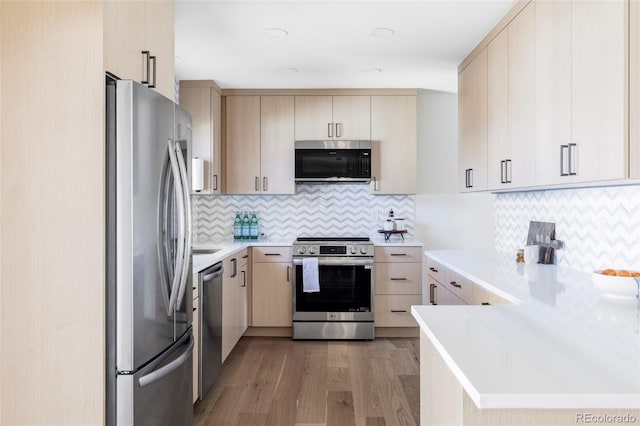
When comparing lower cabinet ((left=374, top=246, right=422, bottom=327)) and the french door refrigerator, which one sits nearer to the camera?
the french door refrigerator

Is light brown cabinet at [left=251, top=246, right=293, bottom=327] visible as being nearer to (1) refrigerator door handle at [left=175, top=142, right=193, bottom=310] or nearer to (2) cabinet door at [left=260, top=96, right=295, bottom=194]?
(2) cabinet door at [left=260, top=96, right=295, bottom=194]

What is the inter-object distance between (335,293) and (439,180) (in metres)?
1.75

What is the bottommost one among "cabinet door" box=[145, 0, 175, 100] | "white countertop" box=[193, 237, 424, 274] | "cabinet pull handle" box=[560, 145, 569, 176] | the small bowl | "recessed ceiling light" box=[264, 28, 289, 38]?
"white countertop" box=[193, 237, 424, 274]

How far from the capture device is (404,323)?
4.20 m

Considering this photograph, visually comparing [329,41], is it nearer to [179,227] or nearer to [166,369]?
[179,227]

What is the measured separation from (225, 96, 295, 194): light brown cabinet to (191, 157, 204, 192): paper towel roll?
471 millimetres

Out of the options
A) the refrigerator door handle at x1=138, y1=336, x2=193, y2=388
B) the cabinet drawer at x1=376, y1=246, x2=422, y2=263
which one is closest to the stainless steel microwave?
the cabinet drawer at x1=376, y1=246, x2=422, y2=263

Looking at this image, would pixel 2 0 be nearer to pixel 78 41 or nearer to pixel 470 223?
pixel 78 41

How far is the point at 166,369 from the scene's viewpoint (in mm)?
1799

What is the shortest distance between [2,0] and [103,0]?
0.37m

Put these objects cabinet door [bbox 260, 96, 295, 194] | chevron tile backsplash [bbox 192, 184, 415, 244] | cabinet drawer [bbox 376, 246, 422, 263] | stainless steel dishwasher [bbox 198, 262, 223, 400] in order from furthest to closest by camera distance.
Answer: chevron tile backsplash [bbox 192, 184, 415, 244]
cabinet door [bbox 260, 96, 295, 194]
cabinet drawer [bbox 376, 246, 422, 263]
stainless steel dishwasher [bbox 198, 262, 223, 400]

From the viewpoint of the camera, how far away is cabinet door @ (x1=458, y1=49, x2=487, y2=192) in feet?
9.87

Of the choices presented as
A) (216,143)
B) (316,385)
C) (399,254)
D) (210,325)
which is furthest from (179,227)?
(399,254)

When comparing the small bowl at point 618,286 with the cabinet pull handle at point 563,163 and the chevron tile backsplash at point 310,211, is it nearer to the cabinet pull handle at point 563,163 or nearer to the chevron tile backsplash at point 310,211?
the cabinet pull handle at point 563,163
